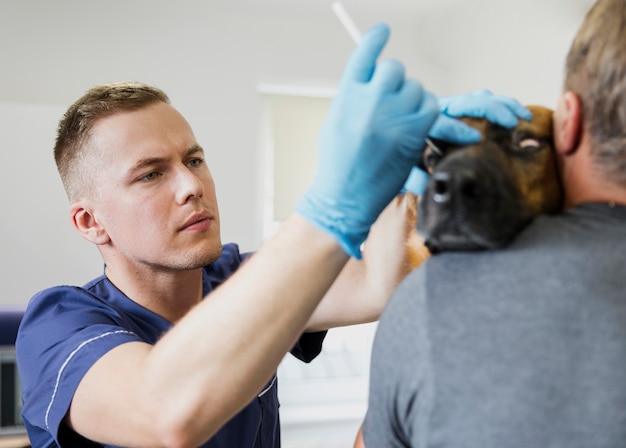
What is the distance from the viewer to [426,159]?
0.85 metres

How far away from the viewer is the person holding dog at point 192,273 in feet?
2.47

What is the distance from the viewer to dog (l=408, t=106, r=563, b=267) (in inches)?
25.6

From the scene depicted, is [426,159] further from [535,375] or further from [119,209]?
[119,209]

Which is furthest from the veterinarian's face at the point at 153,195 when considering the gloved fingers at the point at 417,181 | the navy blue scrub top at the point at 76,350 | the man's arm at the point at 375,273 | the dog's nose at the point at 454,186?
the dog's nose at the point at 454,186

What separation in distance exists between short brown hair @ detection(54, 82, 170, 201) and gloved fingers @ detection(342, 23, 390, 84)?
0.80m

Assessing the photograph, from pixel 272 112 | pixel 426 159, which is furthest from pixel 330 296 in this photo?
pixel 272 112

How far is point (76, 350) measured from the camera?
3.47 ft

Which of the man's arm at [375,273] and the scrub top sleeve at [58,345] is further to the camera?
the man's arm at [375,273]

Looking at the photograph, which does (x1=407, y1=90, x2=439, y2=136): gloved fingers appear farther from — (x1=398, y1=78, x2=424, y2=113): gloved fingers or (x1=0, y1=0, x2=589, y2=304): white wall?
(x1=0, y1=0, x2=589, y2=304): white wall

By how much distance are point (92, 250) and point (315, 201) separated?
2854mm

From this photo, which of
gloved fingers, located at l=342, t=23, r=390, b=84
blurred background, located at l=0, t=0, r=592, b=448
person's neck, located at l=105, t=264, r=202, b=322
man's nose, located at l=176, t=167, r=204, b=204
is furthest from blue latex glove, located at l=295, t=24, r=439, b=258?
blurred background, located at l=0, t=0, r=592, b=448

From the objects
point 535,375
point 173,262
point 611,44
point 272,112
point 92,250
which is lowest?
point 92,250

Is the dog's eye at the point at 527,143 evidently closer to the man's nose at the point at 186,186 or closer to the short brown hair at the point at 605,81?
the short brown hair at the point at 605,81

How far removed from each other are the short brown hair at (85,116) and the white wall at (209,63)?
1.98 meters
